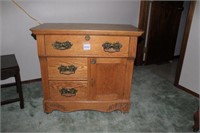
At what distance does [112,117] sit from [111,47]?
0.73 m

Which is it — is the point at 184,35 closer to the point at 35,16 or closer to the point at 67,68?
the point at 67,68

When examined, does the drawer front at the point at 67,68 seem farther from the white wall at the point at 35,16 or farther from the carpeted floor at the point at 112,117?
the white wall at the point at 35,16

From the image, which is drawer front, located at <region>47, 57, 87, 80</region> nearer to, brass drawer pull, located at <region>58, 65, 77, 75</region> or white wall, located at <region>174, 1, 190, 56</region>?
brass drawer pull, located at <region>58, 65, 77, 75</region>

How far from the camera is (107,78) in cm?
168

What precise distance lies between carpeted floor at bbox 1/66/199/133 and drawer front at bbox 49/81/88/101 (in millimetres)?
199

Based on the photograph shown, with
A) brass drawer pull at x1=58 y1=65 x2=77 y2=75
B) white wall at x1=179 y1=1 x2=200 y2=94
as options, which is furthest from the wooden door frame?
brass drawer pull at x1=58 y1=65 x2=77 y2=75

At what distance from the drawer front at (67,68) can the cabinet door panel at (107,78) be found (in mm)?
95

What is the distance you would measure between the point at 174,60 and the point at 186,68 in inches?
55.3

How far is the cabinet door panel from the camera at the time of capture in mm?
1617

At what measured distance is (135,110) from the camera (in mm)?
1925

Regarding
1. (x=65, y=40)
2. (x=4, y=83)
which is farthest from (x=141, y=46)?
(x=4, y=83)

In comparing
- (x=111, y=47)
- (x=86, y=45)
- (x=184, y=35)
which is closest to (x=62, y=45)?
(x=86, y=45)

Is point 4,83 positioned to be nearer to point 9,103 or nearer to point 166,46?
point 9,103

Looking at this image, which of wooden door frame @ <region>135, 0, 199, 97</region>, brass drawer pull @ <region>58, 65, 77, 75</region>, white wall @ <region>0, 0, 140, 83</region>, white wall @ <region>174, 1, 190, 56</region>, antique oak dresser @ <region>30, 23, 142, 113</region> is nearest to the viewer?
antique oak dresser @ <region>30, 23, 142, 113</region>
